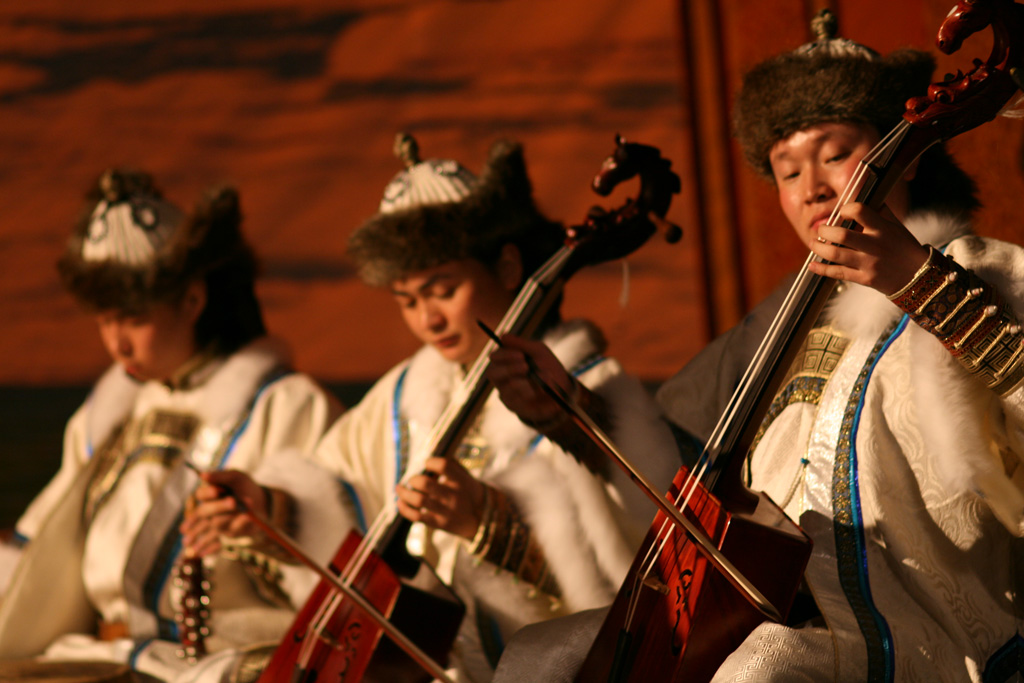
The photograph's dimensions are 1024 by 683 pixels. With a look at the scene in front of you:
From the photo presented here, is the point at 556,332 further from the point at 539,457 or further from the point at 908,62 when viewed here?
the point at 908,62

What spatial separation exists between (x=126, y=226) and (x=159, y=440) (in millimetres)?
420

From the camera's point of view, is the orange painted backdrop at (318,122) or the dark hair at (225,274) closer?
the dark hair at (225,274)


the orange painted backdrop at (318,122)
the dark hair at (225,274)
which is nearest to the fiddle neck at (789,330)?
the dark hair at (225,274)

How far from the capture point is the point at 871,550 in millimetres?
1084

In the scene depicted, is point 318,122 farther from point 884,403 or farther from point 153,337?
point 884,403

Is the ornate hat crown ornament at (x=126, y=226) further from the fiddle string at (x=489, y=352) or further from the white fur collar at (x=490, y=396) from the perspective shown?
the fiddle string at (x=489, y=352)

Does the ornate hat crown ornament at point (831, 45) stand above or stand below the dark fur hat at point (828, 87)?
above

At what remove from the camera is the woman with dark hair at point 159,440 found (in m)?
1.86

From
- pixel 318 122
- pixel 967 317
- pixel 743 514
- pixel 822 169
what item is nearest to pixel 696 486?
pixel 743 514

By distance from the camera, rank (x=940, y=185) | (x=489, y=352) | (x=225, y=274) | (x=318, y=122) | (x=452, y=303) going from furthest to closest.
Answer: (x=318, y=122) < (x=225, y=274) < (x=452, y=303) < (x=489, y=352) < (x=940, y=185)

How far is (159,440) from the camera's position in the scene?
204cm

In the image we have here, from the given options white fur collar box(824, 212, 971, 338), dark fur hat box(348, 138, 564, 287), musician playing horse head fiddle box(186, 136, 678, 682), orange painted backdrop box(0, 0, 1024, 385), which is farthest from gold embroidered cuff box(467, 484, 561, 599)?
orange painted backdrop box(0, 0, 1024, 385)

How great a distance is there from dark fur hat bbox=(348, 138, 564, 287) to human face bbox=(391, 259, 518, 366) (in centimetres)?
2

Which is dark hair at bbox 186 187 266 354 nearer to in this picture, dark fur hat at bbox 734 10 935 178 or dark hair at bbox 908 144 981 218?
dark fur hat at bbox 734 10 935 178
